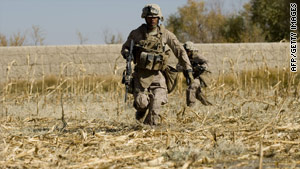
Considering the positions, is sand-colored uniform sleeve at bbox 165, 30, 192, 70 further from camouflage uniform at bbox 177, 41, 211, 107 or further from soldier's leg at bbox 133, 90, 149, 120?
camouflage uniform at bbox 177, 41, 211, 107

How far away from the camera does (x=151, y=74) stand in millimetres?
7559

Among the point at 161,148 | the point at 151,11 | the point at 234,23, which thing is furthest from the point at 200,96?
the point at 234,23

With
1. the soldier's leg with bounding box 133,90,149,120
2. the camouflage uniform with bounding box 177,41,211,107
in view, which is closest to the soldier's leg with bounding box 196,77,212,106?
the camouflage uniform with bounding box 177,41,211,107

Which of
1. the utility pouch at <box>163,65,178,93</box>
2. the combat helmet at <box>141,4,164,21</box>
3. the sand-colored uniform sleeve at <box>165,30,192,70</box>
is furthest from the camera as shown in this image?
the utility pouch at <box>163,65,178,93</box>

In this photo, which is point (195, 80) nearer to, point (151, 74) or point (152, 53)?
point (151, 74)

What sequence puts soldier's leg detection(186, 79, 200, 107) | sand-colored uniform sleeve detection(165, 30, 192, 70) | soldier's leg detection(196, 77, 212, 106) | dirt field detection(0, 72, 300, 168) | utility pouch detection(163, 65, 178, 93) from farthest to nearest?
soldier's leg detection(196, 77, 212, 106)
soldier's leg detection(186, 79, 200, 107)
utility pouch detection(163, 65, 178, 93)
sand-colored uniform sleeve detection(165, 30, 192, 70)
dirt field detection(0, 72, 300, 168)

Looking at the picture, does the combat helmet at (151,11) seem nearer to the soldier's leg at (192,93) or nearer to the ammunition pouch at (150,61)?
the ammunition pouch at (150,61)

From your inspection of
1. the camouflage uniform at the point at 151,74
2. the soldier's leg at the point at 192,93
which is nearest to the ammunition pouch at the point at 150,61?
the camouflage uniform at the point at 151,74

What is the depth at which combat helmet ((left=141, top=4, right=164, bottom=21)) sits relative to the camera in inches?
287

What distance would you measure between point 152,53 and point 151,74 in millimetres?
305

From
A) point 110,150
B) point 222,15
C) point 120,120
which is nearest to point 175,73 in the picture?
point 120,120

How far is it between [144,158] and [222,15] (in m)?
34.2

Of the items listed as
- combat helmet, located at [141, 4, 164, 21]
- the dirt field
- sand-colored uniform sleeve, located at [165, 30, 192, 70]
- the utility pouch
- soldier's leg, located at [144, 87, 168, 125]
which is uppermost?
combat helmet, located at [141, 4, 164, 21]

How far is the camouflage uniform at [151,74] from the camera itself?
745cm
